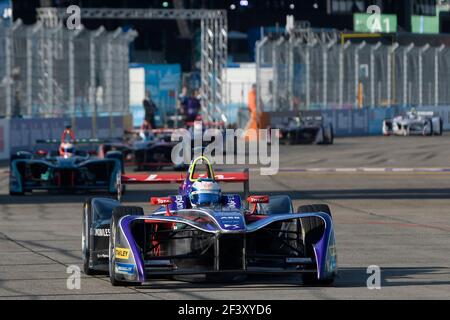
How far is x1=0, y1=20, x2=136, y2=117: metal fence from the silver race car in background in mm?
11036

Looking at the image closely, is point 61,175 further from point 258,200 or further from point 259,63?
point 259,63

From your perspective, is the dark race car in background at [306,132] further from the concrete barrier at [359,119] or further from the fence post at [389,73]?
the fence post at [389,73]

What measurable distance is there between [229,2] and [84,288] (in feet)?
231

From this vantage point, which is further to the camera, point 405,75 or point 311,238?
point 405,75

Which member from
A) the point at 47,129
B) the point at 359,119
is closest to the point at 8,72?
the point at 47,129

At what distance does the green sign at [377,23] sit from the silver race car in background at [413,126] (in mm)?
24821

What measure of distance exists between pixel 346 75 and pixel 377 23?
2106cm

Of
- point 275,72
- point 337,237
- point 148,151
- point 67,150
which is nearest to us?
point 337,237

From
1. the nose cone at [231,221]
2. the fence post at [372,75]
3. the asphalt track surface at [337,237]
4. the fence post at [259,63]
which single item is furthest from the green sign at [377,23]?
the nose cone at [231,221]

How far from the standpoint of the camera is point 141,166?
30969mm

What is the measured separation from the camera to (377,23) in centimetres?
7862

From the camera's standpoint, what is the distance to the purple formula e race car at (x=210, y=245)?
1103cm

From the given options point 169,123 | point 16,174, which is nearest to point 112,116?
point 169,123

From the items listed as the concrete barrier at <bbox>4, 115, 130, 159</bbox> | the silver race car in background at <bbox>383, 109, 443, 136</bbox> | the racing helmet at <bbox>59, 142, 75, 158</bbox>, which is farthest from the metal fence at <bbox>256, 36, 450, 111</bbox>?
the racing helmet at <bbox>59, 142, 75, 158</bbox>
